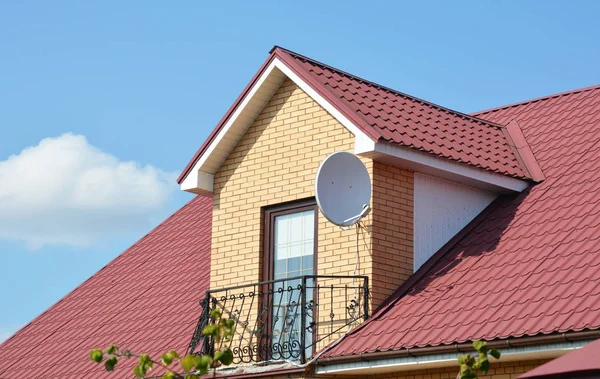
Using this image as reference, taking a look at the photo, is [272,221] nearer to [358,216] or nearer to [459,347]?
[358,216]

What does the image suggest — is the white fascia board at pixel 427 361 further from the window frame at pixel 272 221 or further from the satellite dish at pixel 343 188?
the window frame at pixel 272 221

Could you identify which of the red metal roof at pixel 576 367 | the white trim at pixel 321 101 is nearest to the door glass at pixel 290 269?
the white trim at pixel 321 101

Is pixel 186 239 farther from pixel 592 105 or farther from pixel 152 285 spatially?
pixel 592 105

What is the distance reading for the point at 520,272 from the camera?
12438 mm

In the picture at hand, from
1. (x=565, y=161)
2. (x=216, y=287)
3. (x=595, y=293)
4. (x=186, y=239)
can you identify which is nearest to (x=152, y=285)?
(x=186, y=239)

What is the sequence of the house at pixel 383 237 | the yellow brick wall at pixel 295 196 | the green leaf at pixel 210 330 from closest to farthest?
the green leaf at pixel 210 330 → the house at pixel 383 237 → the yellow brick wall at pixel 295 196

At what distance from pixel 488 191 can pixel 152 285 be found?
19.8ft

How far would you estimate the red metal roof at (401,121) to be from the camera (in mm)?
14117

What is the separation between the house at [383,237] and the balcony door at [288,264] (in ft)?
0.08

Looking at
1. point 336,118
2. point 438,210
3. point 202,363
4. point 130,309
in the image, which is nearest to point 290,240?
point 336,118

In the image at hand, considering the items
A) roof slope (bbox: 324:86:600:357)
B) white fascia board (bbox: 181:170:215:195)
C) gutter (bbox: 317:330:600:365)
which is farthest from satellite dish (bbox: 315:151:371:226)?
white fascia board (bbox: 181:170:215:195)

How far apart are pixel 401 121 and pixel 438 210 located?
1.30m

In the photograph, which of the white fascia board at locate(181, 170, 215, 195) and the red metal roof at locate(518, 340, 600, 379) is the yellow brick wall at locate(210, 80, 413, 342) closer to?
the white fascia board at locate(181, 170, 215, 195)

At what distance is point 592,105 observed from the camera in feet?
54.1
